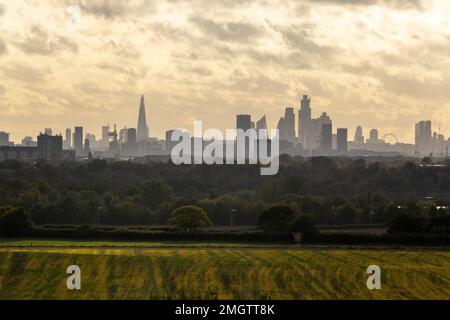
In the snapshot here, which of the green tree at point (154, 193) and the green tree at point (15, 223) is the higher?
the green tree at point (154, 193)

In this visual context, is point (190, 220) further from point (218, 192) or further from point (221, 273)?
point (218, 192)

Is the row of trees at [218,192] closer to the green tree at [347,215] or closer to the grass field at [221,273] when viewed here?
the green tree at [347,215]

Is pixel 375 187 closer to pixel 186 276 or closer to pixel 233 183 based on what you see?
pixel 233 183

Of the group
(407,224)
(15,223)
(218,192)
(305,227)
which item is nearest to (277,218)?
(305,227)

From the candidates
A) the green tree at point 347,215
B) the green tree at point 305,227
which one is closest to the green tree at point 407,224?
the green tree at point 305,227

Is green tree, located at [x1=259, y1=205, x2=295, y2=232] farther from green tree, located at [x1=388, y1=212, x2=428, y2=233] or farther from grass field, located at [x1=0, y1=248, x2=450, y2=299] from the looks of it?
grass field, located at [x1=0, y1=248, x2=450, y2=299]

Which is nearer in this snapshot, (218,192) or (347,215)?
(347,215)
